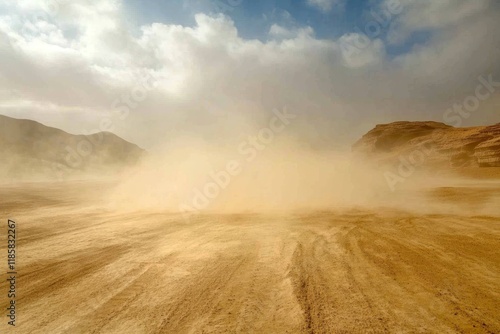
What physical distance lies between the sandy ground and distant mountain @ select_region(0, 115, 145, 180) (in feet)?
164

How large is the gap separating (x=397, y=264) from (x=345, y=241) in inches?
63.7

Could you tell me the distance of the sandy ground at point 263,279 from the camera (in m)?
3.22

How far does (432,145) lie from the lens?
127 ft

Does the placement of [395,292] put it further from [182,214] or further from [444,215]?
[182,214]

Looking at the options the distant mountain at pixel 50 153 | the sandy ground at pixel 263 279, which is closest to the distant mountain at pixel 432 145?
the sandy ground at pixel 263 279

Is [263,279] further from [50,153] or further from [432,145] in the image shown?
[50,153]

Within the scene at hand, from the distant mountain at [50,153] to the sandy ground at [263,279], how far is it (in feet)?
164

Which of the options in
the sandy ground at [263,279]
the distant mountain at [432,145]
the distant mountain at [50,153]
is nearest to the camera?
the sandy ground at [263,279]

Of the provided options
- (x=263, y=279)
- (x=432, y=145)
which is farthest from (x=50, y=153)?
(x=432, y=145)

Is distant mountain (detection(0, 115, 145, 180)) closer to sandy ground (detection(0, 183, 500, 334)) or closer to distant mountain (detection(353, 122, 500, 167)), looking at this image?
sandy ground (detection(0, 183, 500, 334))

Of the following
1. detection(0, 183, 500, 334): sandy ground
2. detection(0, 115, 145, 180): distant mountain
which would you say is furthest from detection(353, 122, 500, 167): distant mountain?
detection(0, 115, 145, 180): distant mountain

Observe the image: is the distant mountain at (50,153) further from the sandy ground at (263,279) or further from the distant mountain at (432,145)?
the distant mountain at (432,145)

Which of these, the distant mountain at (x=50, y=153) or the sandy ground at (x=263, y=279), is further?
the distant mountain at (x=50, y=153)

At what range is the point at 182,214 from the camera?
426 inches
